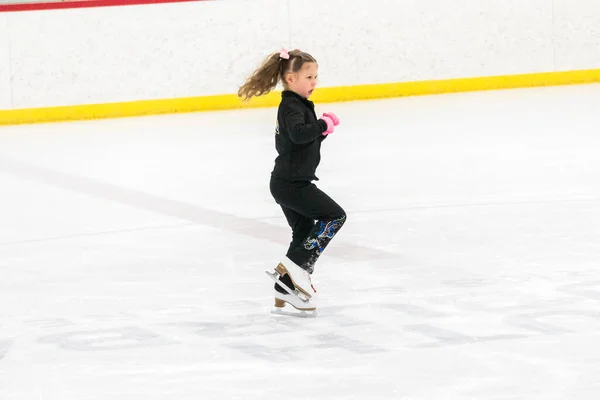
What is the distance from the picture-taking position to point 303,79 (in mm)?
4105

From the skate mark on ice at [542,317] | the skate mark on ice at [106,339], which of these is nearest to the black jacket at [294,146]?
the skate mark on ice at [106,339]

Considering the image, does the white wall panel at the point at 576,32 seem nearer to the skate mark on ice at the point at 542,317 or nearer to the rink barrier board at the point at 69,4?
the rink barrier board at the point at 69,4

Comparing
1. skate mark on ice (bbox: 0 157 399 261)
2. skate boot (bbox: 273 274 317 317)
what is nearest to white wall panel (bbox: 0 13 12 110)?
skate mark on ice (bbox: 0 157 399 261)

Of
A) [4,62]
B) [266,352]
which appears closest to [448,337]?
[266,352]

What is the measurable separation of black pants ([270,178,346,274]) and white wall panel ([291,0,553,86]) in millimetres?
7690

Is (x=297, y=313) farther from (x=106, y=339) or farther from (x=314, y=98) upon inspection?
(x=314, y=98)

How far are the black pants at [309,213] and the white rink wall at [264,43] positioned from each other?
24.2 ft

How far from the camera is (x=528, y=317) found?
396 cm

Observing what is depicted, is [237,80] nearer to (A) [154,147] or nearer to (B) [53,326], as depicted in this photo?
(A) [154,147]

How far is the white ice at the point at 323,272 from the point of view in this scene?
11.2 ft

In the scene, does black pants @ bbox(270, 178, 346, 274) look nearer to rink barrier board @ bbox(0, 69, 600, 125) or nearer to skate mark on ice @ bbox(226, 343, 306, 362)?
skate mark on ice @ bbox(226, 343, 306, 362)

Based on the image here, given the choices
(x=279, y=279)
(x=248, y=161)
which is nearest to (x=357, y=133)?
(x=248, y=161)

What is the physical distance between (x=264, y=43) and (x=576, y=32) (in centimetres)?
320

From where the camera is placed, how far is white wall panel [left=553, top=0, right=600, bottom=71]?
12133 millimetres
